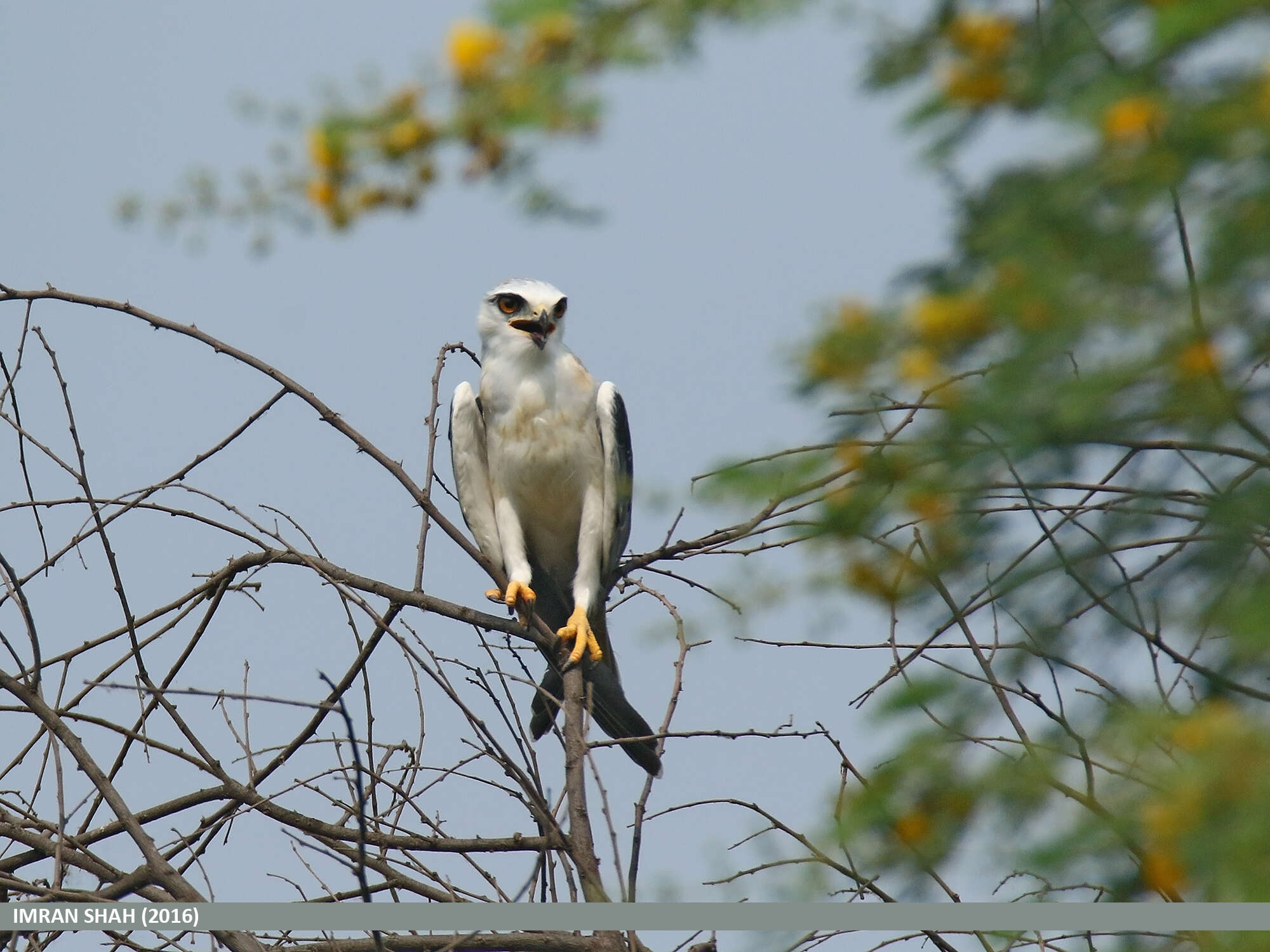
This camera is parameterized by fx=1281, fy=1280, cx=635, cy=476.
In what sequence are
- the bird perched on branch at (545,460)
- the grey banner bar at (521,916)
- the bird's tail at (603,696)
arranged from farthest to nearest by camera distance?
the bird perched on branch at (545,460), the bird's tail at (603,696), the grey banner bar at (521,916)

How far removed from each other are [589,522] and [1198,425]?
328 centimetres

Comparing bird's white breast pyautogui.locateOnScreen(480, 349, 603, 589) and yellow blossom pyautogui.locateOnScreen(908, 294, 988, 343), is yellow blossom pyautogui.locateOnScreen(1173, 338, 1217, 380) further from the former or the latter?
bird's white breast pyautogui.locateOnScreen(480, 349, 603, 589)

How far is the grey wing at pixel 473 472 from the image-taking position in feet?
15.7

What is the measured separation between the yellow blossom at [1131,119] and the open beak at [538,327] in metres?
3.36

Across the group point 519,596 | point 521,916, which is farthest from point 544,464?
point 521,916

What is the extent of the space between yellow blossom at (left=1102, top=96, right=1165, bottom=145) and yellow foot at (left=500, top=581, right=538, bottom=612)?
327cm

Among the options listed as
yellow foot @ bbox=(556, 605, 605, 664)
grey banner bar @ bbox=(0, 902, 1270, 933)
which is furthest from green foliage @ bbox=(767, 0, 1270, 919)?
yellow foot @ bbox=(556, 605, 605, 664)

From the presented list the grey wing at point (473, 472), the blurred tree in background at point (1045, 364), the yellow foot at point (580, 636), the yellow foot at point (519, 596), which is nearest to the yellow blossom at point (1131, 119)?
the blurred tree in background at point (1045, 364)

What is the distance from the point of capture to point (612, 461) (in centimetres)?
471

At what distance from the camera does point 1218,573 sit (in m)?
1.73

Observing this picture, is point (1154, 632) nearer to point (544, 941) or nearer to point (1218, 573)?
point (1218, 573)

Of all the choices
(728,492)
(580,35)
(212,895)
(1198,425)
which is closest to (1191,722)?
(1198,425)

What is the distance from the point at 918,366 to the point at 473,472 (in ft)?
11.2

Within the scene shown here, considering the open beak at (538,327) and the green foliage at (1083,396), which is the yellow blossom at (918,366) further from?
the open beak at (538,327)
